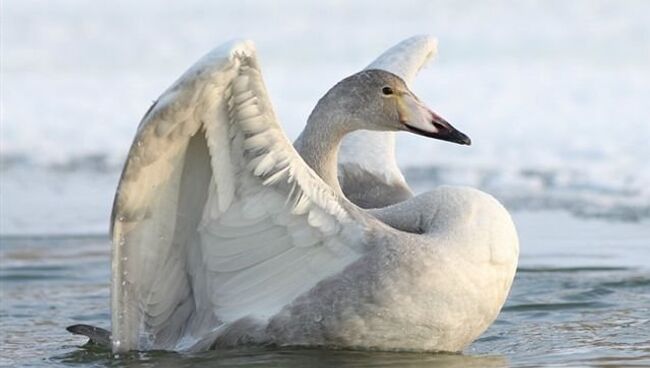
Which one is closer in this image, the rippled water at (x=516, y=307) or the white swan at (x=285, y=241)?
the white swan at (x=285, y=241)

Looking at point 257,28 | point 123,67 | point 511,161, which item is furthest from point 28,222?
point 257,28

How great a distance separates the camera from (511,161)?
37.9 ft

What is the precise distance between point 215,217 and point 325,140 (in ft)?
2.01

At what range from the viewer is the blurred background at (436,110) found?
25.9 feet

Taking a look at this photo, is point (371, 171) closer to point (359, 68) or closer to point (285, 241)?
point (285, 241)

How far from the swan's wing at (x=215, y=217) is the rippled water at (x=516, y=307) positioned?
223 mm

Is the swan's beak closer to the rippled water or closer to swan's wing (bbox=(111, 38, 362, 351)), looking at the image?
swan's wing (bbox=(111, 38, 362, 351))

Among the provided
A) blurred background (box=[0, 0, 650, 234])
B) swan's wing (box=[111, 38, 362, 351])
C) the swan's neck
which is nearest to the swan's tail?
swan's wing (box=[111, 38, 362, 351])

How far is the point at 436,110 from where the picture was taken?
1355 cm

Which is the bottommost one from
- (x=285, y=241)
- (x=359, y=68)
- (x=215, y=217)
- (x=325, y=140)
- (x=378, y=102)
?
(x=285, y=241)

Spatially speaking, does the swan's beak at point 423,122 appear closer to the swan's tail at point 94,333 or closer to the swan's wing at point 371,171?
the swan's wing at point 371,171

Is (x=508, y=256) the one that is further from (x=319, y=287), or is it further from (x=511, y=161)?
(x=511, y=161)

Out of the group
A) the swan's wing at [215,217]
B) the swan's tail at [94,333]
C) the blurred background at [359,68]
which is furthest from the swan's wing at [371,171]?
the blurred background at [359,68]

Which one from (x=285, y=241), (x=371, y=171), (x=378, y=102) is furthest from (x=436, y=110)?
(x=285, y=241)
